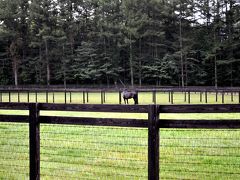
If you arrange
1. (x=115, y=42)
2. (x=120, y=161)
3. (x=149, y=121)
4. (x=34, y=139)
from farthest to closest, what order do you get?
(x=115, y=42), (x=120, y=161), (x=34, y=139), (x=149, y=121)

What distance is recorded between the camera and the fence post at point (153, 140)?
15.4 feet

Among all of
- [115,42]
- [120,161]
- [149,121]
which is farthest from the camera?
[115,42]

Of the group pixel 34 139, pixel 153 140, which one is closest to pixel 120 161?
pixel 34 139

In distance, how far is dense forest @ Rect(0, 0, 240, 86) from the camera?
5544cm

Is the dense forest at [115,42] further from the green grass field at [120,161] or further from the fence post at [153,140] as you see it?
the fence post at [153,140]

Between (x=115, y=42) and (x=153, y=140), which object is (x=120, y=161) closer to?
(x=153, y=140)

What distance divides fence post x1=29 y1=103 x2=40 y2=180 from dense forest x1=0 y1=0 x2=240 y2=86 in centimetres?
5021

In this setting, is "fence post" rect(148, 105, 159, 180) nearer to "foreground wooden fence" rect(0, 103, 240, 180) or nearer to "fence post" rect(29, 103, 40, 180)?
"foreground wooden fence" rect(0, 103, 240, 180)

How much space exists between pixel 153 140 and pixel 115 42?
185 ft

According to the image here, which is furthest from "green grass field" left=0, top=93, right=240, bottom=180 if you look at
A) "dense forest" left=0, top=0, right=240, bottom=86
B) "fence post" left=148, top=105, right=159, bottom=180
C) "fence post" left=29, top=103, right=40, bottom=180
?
"dense forest" left=0, top=0, right=240, bottom=86

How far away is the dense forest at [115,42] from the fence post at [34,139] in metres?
50.2

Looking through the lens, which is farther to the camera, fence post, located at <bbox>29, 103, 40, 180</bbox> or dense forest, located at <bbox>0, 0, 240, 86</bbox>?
dense forest, located at <bbox>0, 0, 240, 86</bbox>

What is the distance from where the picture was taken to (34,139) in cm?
516

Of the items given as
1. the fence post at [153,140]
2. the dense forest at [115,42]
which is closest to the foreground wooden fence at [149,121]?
the fence post at [153,140]
